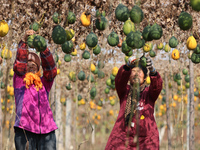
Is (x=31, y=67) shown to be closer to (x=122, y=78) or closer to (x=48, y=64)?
(x=48, y=64)

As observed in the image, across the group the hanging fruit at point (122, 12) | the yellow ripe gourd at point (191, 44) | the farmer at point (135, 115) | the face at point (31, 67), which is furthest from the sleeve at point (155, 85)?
the face at point (31, 67)

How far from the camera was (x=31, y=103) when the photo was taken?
2.98 metres

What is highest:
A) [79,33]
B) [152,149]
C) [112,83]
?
[79,33]

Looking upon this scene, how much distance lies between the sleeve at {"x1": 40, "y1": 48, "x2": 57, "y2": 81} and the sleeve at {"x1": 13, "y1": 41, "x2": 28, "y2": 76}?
6.5 inches

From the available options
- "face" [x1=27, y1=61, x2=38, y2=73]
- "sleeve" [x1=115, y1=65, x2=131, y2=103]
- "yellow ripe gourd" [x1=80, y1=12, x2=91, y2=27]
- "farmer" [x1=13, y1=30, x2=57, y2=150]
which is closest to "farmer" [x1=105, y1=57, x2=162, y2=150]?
"sleeve" [x1=115, y1=65, x2=131, y2=103]

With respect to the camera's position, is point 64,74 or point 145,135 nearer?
point 145,135

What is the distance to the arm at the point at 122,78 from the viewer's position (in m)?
2.81

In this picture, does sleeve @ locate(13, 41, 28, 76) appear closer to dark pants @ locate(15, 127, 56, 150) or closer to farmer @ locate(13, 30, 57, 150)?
farmer @ locate(13, 30, 57, 150)

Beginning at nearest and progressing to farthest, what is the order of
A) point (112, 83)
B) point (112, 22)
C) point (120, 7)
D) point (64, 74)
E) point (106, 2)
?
point (120, 7) < point (106, 2) < point (112, 22) < point (112, 83) < point (64, 74)

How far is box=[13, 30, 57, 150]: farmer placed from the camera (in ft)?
9.56

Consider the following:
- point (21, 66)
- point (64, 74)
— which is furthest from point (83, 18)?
point (64, 74)

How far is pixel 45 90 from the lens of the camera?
3170 mm

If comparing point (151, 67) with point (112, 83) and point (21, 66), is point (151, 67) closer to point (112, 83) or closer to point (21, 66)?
point (21, 66)

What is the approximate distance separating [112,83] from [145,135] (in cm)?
219
